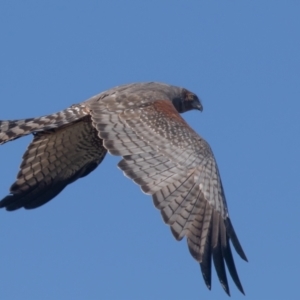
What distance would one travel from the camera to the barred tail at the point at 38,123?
1541 centimetres

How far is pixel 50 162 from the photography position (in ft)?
53.3

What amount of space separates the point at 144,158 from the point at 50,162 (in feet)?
7.24

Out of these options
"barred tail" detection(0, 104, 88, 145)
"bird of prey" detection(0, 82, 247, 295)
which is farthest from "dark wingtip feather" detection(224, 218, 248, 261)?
"barred tail" detection(0, 104, 88, 145)

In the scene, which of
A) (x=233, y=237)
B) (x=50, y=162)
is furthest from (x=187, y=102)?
(x=233, y=237)

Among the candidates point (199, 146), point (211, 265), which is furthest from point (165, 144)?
point (211, 265)

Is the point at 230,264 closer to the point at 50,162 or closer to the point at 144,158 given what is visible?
the point at 144,158

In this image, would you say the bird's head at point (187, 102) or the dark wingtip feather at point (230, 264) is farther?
the bird's head at point (187, 102)

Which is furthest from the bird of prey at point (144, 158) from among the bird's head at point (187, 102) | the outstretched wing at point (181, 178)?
the bird's head at point (187, 102)

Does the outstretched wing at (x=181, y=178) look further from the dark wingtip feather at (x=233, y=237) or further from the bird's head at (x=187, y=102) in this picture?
the bird's head at (x=187, y=102)

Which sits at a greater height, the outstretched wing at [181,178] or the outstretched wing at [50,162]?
the outstretched wing at [50,162]

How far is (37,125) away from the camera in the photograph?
15461 mm

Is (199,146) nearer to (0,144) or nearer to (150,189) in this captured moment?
(150,189)

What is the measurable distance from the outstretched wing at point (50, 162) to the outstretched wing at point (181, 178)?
0.97m

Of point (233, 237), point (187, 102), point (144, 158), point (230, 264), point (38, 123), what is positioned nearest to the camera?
point (230, 264)
